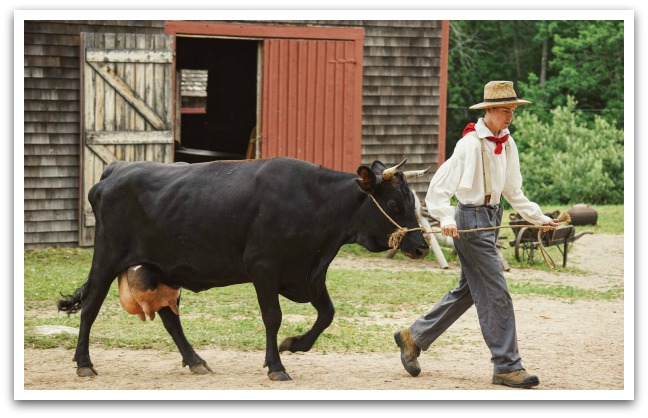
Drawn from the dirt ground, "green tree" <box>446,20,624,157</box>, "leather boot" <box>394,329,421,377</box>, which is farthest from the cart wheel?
"green tree" <box>446,20,624,157</box>

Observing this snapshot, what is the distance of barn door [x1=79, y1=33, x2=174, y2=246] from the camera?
14.8 meters

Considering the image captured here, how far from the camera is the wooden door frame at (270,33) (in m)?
15.4

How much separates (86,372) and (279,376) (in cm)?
143

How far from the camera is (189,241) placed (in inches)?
318

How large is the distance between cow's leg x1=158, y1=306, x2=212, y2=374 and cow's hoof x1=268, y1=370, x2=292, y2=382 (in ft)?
2.08

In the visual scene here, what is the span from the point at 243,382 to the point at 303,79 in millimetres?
8930

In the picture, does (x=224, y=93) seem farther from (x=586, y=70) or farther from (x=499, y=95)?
(x=499, y=95)

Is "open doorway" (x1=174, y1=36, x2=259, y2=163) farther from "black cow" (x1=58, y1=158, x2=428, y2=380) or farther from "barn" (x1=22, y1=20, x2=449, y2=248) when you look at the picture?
"black cow" (x1=58, y1=158, x2=428, y2=380)

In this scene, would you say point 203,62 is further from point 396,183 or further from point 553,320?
point 396,183

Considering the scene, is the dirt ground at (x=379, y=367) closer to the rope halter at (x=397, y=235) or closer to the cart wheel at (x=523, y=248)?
the rope halter at (x=397, y=235)

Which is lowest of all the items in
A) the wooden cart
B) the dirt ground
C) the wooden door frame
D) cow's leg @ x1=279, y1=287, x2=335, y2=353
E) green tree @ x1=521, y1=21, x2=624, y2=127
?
the dirt ground

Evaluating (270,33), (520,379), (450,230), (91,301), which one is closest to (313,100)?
A: (270,33)

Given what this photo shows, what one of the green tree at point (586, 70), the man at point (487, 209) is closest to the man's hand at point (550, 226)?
the man at point (487, 209)

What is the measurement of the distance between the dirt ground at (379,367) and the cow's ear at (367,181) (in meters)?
1.33
